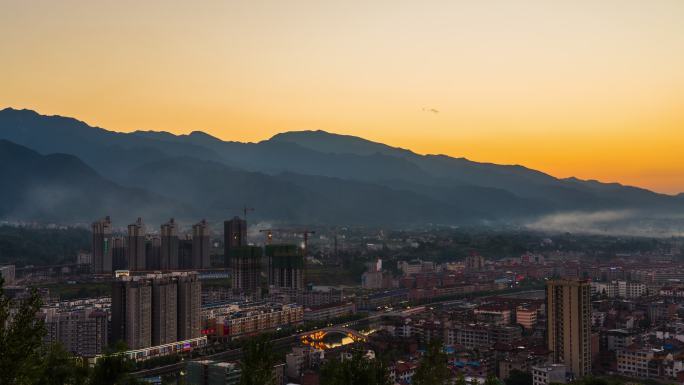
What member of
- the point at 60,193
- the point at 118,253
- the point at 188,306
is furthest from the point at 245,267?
the point at 60,193

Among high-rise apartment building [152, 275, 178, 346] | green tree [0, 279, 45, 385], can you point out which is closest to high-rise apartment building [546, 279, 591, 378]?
high-rise apartment building [152, 275, 178, 346]

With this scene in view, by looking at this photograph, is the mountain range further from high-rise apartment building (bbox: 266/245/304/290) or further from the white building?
the white building

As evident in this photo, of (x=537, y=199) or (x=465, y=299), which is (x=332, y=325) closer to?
(x=465, y=299)

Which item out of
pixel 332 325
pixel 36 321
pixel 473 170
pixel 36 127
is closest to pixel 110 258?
pixel 332 325

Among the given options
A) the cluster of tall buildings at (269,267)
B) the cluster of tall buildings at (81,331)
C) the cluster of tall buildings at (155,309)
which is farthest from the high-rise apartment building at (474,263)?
the cluster of tall buildings at (81,331)

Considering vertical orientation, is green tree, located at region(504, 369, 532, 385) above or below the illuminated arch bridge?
above
